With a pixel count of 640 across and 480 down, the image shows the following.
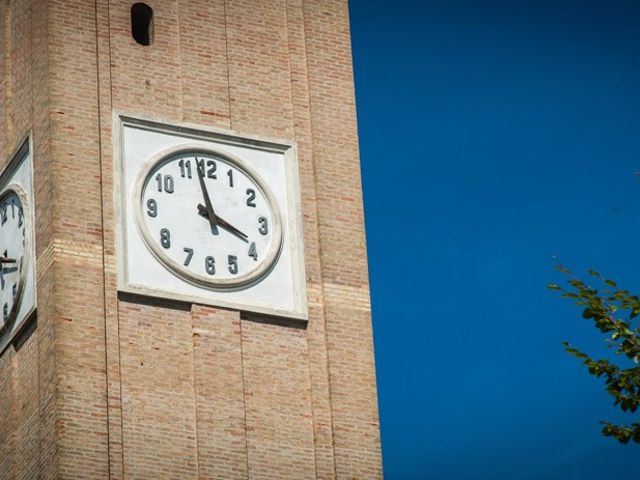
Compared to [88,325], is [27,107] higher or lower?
higher

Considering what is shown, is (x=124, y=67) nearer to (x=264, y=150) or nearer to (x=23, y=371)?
(x=264, y=150)

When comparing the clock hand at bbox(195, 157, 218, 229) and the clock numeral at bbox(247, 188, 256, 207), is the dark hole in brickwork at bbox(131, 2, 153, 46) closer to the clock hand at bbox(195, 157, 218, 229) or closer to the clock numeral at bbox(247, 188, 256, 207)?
the clock hand at bbox(195, 157, 218, 229)

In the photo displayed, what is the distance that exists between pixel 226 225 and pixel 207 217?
0.32 metres

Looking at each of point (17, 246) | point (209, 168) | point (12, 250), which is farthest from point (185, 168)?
point (12, 250)

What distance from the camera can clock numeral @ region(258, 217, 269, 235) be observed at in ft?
121

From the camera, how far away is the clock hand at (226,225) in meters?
36.4

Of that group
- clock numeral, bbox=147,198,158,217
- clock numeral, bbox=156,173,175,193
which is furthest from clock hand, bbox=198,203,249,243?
clock numeral, bbox=147,198,158,217

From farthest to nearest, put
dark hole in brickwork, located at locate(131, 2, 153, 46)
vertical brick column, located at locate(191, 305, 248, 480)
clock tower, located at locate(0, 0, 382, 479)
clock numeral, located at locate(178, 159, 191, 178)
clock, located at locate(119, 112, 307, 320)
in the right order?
dark hole in brickwork, located at locate(131, 2, 153, 46), clock numeral, located at locate(178, 159, 191, 178), clock, located at locate(119, 112, 307, 320), vertical brick column, located at locate(191, 305, 248, 480), clock tower, located at locate(0, 0, 382, 479)

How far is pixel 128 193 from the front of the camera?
36188 millimetres

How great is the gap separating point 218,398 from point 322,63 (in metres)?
6.35

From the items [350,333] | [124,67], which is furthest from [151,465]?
[124,67]

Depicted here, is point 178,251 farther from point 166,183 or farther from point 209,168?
point 209,168

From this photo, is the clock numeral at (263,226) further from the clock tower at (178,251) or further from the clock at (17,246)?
the clock at (17,246)

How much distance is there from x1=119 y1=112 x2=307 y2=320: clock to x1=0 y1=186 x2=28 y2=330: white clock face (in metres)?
1.68
